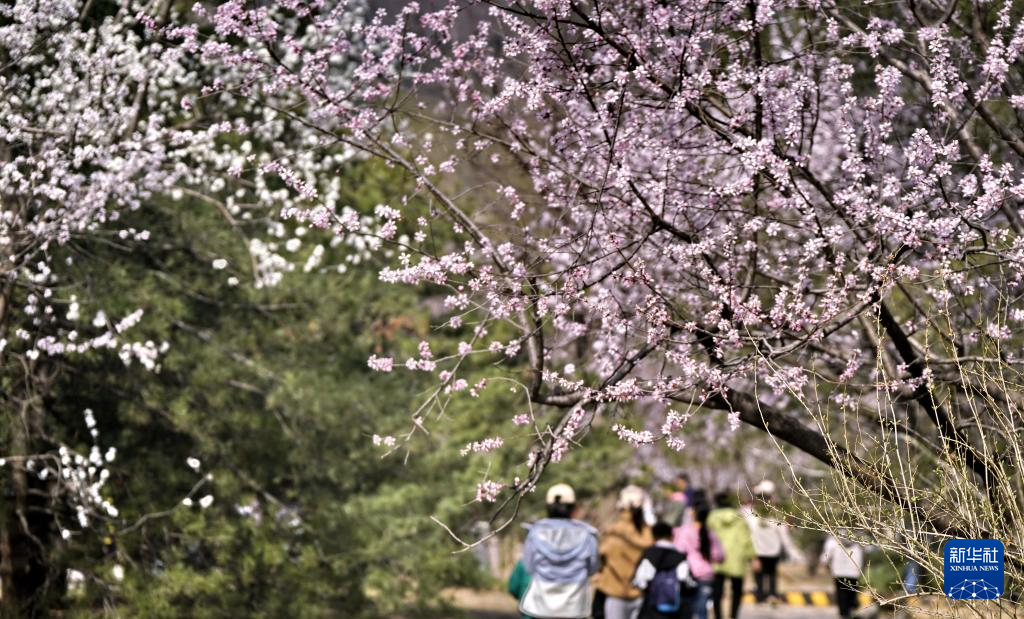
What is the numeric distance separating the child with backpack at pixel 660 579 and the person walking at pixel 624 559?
112 millimetres

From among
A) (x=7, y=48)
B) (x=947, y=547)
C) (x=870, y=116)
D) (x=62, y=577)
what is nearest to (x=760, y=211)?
(x=870, y=116)

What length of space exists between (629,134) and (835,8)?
4.75 ft

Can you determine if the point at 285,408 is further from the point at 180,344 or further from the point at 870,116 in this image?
the point at 870,116

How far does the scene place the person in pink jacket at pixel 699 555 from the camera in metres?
12.8

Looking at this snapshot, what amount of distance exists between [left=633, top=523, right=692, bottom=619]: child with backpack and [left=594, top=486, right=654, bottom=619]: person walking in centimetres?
11

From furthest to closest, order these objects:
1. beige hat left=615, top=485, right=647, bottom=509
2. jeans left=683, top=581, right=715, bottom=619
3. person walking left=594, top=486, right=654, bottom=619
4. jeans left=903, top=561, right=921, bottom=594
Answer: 1. jeans left=683, top=581, right=715, bottom=619
2. beige hat left=615, top=485, right=647, bottom=509
3. person walking left=594, top=486, right=654, bottom=619
4. jeans left=903, top=561, right=921, bottom=594

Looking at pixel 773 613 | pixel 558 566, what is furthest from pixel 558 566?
pixel 773 613

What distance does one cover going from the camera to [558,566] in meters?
10.0

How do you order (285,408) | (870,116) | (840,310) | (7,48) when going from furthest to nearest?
1. (285,408)
2. (7,48)
3. (870,116)
4. (840,310)

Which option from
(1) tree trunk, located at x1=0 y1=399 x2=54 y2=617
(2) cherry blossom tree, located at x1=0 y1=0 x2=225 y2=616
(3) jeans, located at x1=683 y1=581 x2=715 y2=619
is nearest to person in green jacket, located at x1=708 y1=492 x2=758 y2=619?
(3) jeans, located at x1=683 y1=581 x2=715 y2=619

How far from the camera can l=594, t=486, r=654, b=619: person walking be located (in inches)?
441

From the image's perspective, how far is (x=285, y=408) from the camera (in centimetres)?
1212

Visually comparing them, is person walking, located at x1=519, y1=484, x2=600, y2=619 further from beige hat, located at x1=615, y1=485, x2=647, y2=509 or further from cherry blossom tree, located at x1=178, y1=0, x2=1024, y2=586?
cherry blossom tree, located at x1=178, y1=0, x2=1024, y2=586

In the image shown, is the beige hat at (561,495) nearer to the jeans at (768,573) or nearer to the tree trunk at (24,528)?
the tree trunk at (24,528)
